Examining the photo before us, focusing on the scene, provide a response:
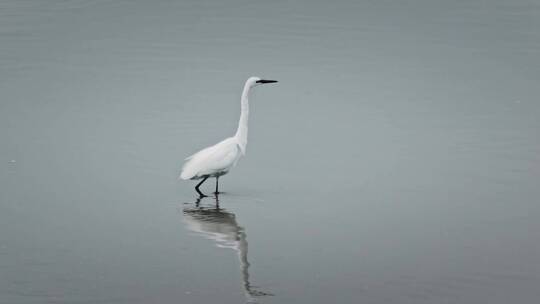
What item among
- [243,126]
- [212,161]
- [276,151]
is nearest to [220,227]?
[212,161]

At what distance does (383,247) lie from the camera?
34.3 feet

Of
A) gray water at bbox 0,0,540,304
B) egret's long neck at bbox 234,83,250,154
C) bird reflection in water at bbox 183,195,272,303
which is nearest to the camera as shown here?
gray water at bbox 0,0,540,304

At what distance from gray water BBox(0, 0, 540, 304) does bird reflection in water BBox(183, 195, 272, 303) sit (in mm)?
35

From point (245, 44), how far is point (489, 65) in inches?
206

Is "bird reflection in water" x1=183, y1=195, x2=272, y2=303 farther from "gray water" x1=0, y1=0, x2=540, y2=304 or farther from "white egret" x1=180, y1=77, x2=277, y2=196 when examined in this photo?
"white egret" x1=180, y1=77, x2=277, y2=196

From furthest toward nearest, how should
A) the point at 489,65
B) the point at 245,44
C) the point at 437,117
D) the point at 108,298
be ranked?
the point at 245,44, the point at 489,65, the point at 437,117, the point at 108,298

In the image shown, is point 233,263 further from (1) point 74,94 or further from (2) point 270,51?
(2) point 270,51

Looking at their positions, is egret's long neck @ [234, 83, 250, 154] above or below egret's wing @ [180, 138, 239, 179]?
above

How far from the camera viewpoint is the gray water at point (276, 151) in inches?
376

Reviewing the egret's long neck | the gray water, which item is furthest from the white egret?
the gray water

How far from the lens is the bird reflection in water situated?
33.0 ft

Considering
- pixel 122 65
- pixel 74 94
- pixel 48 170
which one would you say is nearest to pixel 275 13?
pixel 122 65

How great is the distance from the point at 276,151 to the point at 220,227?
373cm

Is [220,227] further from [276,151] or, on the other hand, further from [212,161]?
[276,151]
